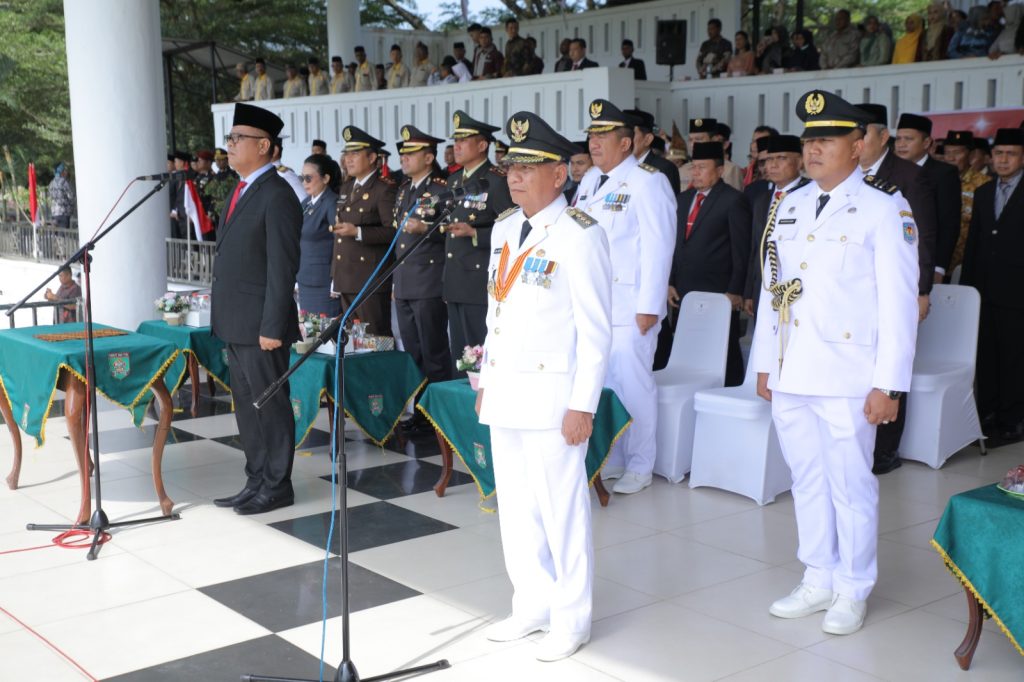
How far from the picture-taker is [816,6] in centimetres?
1986

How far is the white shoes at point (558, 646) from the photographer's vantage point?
3.32 metres

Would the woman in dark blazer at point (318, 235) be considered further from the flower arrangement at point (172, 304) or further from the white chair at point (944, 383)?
the white chair at point (944, 383)

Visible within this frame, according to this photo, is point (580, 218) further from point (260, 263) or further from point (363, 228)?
point (363, 228)

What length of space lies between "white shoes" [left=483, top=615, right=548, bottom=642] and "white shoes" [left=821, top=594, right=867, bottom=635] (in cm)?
91

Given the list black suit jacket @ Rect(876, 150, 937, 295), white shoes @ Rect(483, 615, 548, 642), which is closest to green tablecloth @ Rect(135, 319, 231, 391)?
white shoes @ Rect(483, 615, 548, 642)

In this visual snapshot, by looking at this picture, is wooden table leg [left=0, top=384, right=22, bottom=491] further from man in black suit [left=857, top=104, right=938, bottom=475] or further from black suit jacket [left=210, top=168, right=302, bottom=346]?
man in black suit [left=857, top=104, right=938, bottom=475]

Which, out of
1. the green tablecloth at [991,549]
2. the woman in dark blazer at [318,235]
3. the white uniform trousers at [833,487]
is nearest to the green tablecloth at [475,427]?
the white uniform trousers at [833,487]

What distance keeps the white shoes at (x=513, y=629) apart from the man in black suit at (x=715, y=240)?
111 inches

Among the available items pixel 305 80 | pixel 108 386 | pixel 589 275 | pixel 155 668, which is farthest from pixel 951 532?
pixel 305 80

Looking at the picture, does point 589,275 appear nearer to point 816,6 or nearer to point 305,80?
point 305,80

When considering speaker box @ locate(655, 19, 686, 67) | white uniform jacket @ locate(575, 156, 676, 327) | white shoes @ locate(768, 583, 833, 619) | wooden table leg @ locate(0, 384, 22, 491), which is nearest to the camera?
white shoes @ locate(768, 583, 833, 619)

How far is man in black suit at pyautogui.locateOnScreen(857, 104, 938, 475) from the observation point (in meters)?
5.49

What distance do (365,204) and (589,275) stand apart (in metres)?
3.54

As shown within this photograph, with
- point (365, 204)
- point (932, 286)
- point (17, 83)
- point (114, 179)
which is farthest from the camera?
point (17, 83)
